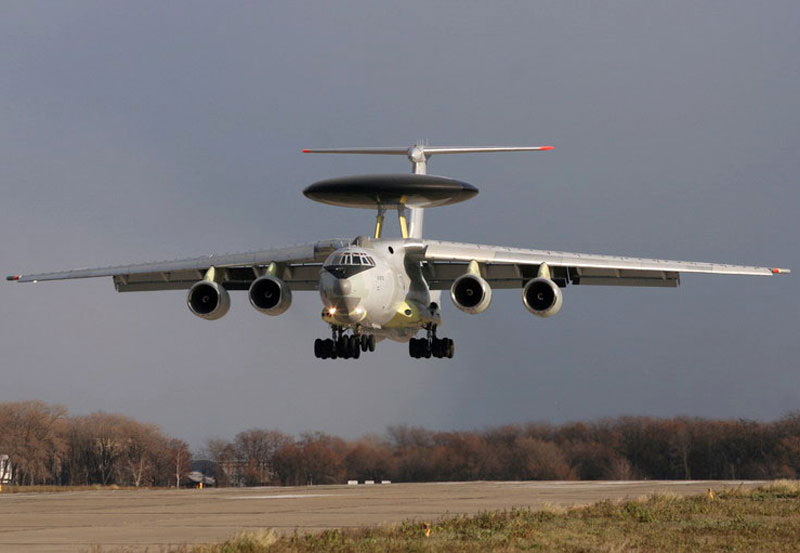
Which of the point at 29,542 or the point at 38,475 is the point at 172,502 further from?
the point at 38,475

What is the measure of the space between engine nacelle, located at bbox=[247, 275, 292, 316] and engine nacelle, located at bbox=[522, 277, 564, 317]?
599 centimetres

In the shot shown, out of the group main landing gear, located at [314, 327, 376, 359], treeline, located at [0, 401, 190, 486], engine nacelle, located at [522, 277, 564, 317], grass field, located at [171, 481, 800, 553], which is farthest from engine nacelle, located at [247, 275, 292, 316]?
treeline, located at [0, 401, 190, 486]

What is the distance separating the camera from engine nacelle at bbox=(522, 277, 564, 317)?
26719mm

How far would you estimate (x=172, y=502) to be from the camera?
29.9 m

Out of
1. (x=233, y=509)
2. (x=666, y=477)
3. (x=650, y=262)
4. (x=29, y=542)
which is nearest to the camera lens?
(x=29, y=542)

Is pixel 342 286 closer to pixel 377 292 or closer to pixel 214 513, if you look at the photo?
pixel 377 292

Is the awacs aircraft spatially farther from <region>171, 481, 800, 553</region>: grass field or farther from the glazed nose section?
<region>171, 481, 800, 553</region>: grass field

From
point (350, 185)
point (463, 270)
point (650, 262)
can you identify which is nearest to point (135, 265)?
point (350, 185)

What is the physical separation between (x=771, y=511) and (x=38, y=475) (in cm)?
4871

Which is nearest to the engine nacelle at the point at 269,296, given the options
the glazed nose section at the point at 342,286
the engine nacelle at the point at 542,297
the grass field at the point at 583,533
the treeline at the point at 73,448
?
the glazed nose section at the point at 342,286

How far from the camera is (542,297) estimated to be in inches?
1059

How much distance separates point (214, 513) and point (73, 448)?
4074 cm

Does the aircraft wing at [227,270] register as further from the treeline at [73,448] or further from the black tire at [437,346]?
the treeline at [73,448]

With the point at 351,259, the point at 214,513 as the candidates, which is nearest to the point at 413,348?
the point at 351,259
